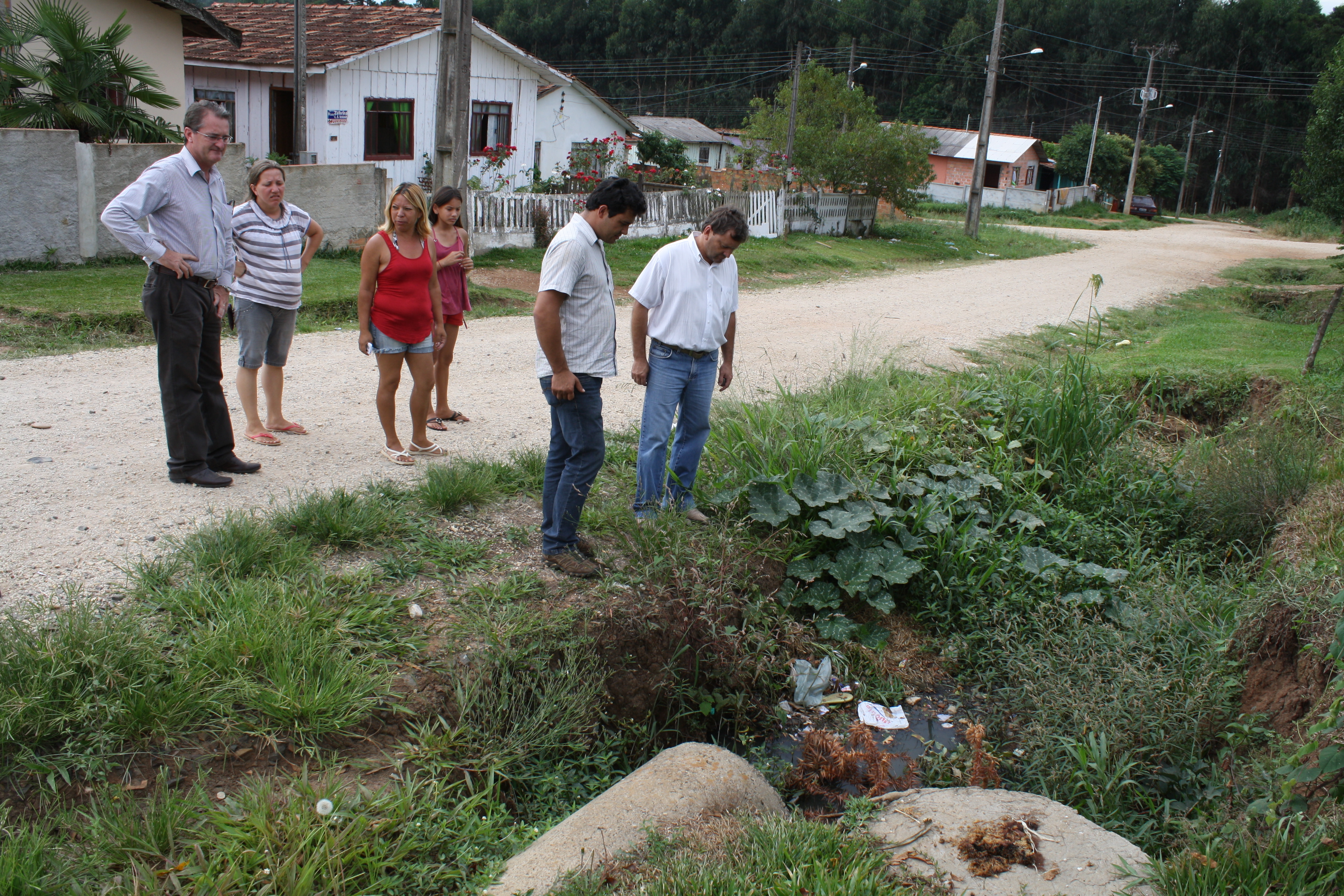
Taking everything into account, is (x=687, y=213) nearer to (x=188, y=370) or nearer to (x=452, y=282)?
(x=452, y=282)

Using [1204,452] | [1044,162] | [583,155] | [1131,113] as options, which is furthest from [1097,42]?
[1204,452]

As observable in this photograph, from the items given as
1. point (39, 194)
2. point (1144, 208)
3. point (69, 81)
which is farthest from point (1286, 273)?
point (1144, 208)

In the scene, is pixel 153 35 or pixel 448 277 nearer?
pixel 448 277

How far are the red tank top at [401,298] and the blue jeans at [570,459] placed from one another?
5.31 feet

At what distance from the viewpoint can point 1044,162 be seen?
57.7 m

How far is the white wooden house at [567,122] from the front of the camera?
25.5 metres

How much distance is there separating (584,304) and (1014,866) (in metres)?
2.79

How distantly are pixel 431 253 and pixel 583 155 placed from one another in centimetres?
1567

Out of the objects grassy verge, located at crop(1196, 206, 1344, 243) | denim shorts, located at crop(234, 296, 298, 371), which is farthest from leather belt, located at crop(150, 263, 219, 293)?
grassy verge, located at crop(1196, 206, 1344, 243)

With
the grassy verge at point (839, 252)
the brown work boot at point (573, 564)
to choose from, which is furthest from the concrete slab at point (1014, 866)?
the grassy verge at point (839, 252)

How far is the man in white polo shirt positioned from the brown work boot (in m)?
0.41

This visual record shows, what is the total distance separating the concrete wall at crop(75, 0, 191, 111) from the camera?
1408cm

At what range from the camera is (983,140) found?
27.2m

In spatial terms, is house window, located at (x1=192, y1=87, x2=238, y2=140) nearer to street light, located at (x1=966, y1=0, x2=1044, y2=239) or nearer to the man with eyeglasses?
the man with eyeglasses
